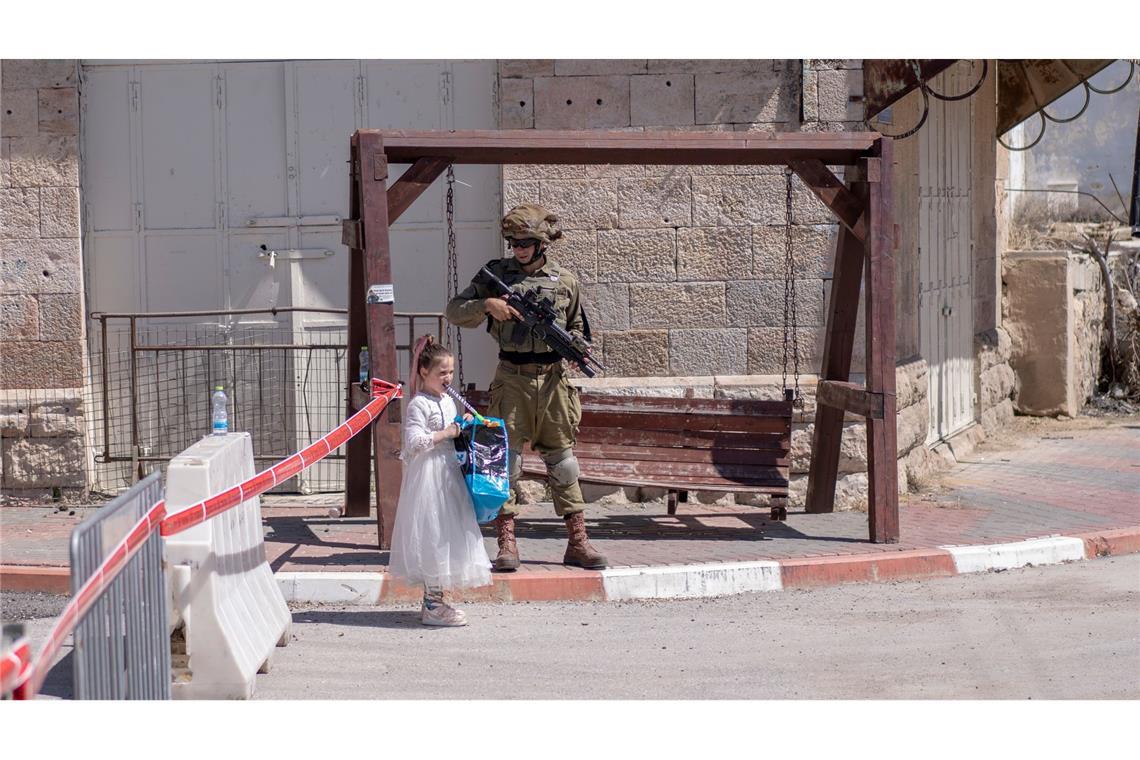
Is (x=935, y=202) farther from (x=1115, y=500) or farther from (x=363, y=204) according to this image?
(x=363, y=204)

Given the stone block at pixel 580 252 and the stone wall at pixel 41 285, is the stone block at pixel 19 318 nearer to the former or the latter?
the stone wall at pixel 41 285

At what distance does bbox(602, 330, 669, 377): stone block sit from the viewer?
9062 millimetres

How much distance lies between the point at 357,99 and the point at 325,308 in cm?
138

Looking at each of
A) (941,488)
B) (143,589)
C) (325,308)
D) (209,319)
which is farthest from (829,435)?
(143,589)

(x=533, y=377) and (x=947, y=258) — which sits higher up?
(x=947, y=258)

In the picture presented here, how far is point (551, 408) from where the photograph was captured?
7.20 metres

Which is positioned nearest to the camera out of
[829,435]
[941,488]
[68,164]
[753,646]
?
[753,646]

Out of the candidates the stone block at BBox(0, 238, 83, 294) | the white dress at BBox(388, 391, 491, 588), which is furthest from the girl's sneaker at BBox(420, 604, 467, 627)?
the stone block at BBox(0, 238, 83, 294)

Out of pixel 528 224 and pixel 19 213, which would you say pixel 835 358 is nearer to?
pixel 528 224

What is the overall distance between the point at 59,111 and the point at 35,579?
3.40m

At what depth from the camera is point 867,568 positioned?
7332 millimetres

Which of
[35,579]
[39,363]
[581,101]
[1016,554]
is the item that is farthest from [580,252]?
[35,579]

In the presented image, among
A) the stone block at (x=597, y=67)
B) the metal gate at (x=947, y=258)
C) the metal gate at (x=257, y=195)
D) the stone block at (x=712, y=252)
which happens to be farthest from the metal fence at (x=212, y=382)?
the metal gate at (x=947, y=258)

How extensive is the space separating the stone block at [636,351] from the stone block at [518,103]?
1.44m
